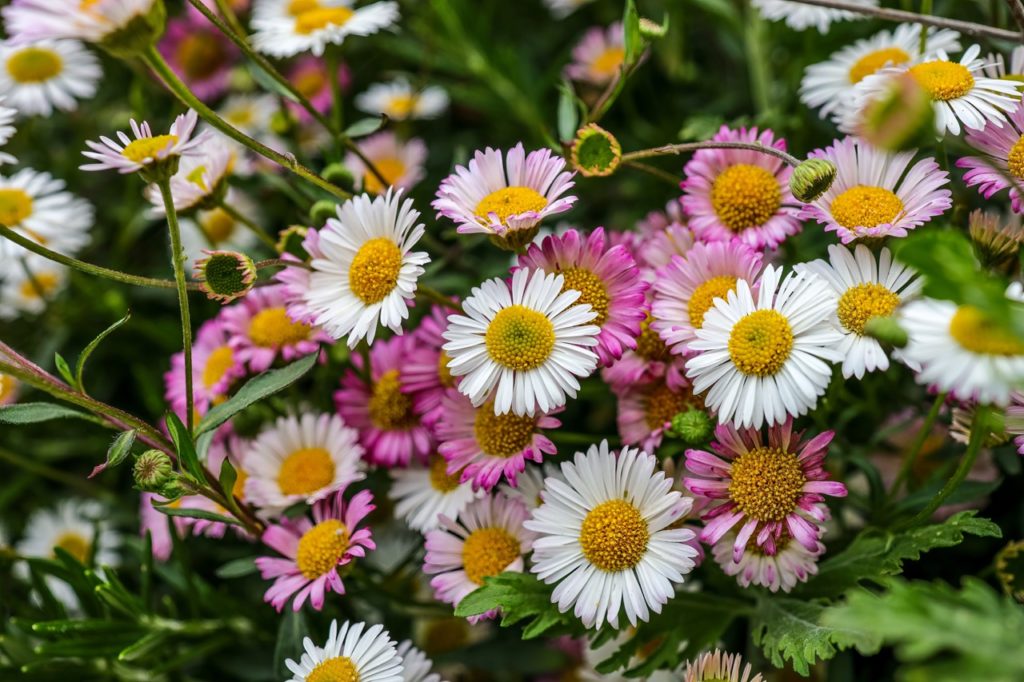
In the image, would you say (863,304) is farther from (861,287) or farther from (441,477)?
(441,477)

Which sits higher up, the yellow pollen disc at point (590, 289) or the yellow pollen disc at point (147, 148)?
the yellow pollen disc at point (590, 289)

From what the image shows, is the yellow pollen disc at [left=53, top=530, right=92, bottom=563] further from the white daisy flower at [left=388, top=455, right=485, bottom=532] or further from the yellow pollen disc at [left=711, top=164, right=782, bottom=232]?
the yellow pollen disc at [left=711, top=164, right=782, bottom=232]

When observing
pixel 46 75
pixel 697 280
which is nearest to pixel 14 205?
Result: pixel 46 75

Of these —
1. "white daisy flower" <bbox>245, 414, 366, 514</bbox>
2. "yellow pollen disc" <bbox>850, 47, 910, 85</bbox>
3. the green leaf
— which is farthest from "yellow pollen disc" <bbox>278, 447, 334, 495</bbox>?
"yellow pollen disc" <bbox>850, 47, 910, 85</bbox>

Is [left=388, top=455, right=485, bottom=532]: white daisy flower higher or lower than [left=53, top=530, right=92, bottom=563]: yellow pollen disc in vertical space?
higher

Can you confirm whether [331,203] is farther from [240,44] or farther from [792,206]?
[792,206]

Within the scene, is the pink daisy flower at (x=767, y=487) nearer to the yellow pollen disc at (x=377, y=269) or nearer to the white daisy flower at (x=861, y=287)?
the white daisy flower at (x=861, y=287)

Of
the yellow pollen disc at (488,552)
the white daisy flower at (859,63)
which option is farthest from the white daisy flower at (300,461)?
the white daisy flower at (859,63)
